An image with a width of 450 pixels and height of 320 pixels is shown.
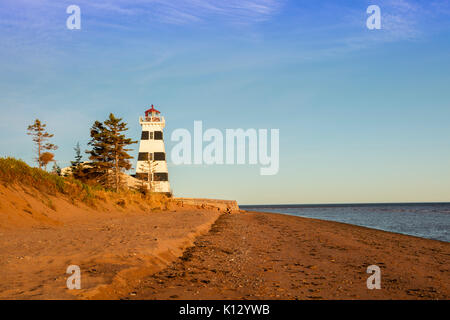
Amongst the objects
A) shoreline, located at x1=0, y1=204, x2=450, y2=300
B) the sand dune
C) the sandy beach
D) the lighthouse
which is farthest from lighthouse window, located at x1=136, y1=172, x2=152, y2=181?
shoreline, located at x1=0, y1=204, x2=450, y2=300

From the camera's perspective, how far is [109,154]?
1353 inches

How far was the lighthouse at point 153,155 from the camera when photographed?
137 feet

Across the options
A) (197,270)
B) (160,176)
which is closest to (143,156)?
(160,176)

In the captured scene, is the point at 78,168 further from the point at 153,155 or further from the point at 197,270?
the point at 197,270

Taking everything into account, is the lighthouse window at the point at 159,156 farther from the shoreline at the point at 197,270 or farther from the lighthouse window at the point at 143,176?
the shoreline at the point at 197,270

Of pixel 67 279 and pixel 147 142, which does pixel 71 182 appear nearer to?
pixel 67 279

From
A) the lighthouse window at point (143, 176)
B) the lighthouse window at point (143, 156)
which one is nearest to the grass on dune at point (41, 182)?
the lighthouse window at point (143, 176)

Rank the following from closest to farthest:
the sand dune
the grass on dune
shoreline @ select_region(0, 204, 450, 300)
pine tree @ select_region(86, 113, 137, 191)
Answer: the sand dune, shoreline @ select_region(0, 204, 450, 300), the grass on dune, pine tree @ select_region(86, 113, 137, 191)

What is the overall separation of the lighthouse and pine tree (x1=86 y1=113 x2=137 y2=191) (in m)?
6.28

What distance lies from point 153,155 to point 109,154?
883 cm

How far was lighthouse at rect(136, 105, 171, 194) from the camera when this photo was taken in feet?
137

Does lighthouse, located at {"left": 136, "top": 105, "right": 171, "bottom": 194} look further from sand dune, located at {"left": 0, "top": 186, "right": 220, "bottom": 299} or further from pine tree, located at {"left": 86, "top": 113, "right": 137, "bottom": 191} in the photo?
sand dune, located at {"left": 0, "top": 186, "right": 220, "bottom": 299}
